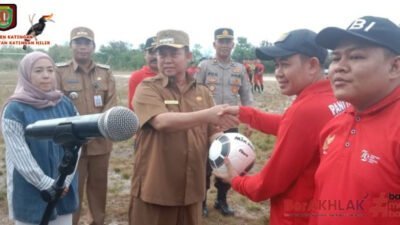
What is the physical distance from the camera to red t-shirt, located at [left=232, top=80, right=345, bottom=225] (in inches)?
92.0

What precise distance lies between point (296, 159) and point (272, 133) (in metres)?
0.91

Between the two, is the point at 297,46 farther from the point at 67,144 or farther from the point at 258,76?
the point at 258,76

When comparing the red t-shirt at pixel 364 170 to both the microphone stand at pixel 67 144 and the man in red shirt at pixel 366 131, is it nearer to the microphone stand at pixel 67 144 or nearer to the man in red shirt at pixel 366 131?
the man in red shirt at pixel 366 131

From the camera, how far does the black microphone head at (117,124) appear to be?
5.91ft

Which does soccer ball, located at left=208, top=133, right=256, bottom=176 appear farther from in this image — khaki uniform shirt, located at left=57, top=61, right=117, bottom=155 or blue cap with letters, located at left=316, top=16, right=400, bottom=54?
khaki uniform shirt, located at left=57, top=61, right=117, bottom=155

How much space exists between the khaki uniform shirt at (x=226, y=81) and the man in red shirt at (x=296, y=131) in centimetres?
347

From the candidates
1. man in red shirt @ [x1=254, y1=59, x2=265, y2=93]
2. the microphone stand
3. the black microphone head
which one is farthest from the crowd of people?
man in red shirt @ [x1=254, y1=59, x2=265, y2=93]

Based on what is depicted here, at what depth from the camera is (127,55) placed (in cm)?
5319

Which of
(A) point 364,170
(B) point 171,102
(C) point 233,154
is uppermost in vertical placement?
(B) point 171,102

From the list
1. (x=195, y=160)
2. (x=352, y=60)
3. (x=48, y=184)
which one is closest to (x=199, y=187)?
(x=195, y=160)

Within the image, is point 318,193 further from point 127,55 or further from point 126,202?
point 127,55

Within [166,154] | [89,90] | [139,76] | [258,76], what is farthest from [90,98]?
[258,76]

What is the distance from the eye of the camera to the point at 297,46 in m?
2.49

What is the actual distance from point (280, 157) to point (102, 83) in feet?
11.4
